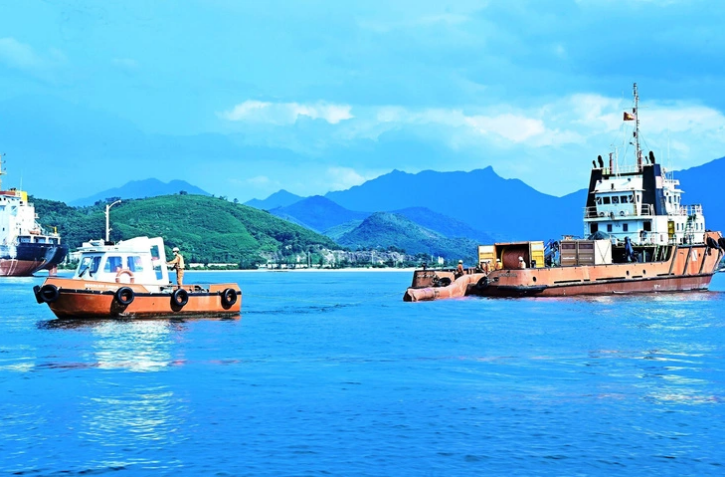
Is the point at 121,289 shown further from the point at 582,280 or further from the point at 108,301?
the point at 582,280

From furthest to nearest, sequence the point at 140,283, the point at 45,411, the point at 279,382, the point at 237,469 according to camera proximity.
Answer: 1. the point at 140,283
2. the point at 279,382
3. the point at 45,411
4. the point at 237,469

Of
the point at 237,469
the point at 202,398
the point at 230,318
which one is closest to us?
the point at 237,469

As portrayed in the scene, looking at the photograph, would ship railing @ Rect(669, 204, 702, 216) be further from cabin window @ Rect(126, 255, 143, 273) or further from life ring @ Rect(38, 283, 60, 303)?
life ring @ Rect(38, 283, 60, 303)

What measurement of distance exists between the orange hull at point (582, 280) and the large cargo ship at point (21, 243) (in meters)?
94.1

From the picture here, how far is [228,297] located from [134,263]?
17.4 feet

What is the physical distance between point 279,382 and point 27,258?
125 m

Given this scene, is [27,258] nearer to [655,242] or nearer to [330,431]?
[655,242]

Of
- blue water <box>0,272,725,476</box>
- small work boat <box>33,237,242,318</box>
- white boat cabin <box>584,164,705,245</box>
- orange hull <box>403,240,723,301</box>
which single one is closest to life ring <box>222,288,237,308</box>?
small work boat <box>33,237,242,318</box>

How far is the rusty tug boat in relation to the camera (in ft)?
181

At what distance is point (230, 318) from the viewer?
43.4 metres

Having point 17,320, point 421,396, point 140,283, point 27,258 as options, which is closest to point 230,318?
point 140,283

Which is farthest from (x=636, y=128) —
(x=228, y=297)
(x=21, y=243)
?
(x=21, y=243)

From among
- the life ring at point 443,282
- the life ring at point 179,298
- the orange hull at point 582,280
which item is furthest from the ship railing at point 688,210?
the life ring at point 179,298

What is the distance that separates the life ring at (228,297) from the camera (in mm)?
42781
